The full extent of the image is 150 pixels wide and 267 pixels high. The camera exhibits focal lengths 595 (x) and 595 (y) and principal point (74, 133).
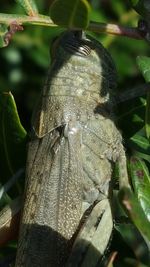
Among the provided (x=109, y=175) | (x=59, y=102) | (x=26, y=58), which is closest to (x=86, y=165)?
(x=109, y=175)

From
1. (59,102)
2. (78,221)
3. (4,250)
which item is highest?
(59,102)

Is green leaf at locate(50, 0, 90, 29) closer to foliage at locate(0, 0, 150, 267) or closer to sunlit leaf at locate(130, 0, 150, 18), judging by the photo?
foliage at locate(0, 0, 150, 267)

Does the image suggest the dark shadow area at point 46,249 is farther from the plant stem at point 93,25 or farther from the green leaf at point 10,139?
the plant stem at point 93,25

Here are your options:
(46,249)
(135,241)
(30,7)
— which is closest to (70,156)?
(46,249)

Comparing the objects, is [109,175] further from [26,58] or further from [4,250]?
[26,58]

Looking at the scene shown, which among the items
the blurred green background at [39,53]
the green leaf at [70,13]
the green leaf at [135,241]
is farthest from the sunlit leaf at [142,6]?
the blurred green background at [39,53]

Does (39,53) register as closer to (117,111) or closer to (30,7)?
(117,111)
